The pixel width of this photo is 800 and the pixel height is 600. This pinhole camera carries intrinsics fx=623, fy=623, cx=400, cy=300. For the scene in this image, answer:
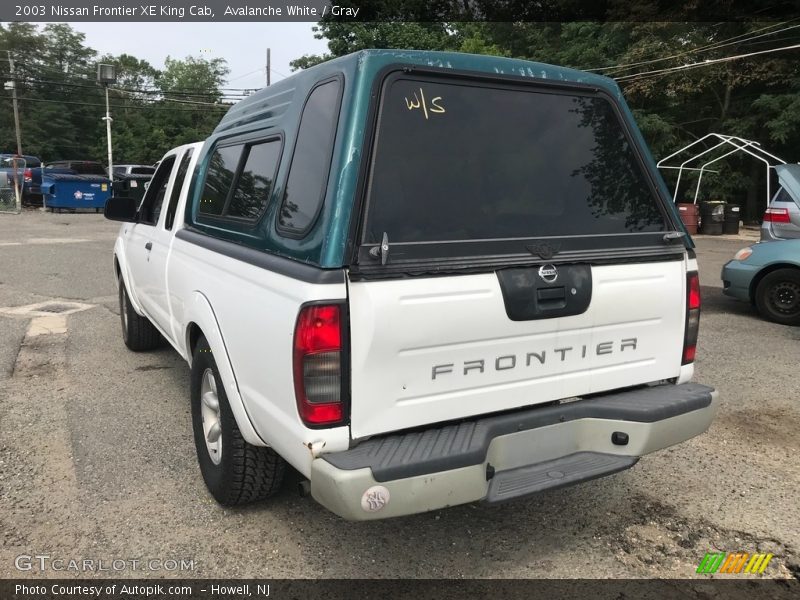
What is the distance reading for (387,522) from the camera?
3.02 metres

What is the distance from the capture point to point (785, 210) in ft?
24.4

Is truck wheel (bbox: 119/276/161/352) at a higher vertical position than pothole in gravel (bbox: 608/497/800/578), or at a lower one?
higher

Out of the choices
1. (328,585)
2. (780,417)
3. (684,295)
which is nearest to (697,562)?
(684,295)

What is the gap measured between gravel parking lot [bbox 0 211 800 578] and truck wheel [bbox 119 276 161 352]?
73 cm

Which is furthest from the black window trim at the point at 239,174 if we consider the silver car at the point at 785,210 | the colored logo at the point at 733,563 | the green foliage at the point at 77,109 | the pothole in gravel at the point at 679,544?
the green foliage at the point at 77,109

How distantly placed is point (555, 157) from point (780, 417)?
118 inches

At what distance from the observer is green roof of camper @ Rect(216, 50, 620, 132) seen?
7.66 feet

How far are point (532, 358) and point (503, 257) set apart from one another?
1.43 ft

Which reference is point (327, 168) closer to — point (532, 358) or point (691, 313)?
point (532, 358)

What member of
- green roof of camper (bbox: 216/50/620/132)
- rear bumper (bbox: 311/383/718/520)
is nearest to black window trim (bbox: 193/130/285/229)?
green roof of camper (bbox: 216/50/620/132)

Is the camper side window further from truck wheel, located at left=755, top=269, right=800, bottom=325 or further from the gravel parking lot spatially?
truck wheel, located at left=755, top=269, right=800, bottom=325

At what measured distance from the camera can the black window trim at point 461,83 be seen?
7.29 ft

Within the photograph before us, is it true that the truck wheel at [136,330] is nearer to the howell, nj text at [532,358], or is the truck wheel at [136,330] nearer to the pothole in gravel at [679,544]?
the howell, nj text at [532,358]

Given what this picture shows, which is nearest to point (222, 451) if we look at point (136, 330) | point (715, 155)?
point (136, 330)
